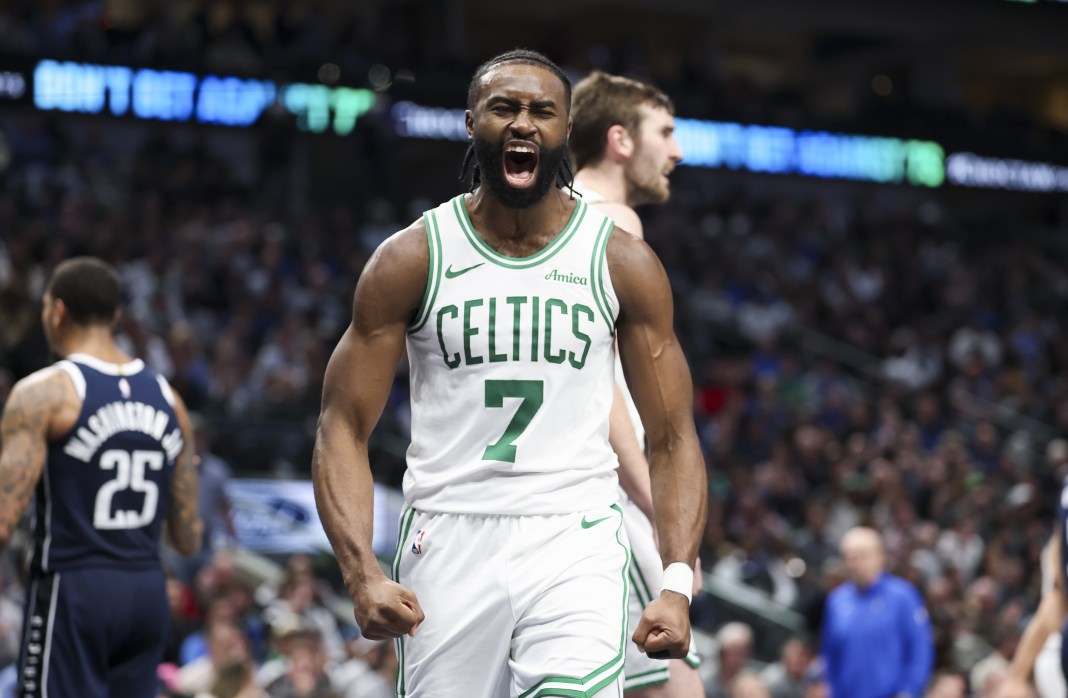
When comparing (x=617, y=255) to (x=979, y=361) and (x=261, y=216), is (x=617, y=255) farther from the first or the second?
(x=979, y=361)

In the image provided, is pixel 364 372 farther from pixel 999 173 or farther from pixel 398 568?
pixel 999 173

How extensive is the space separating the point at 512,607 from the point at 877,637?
7130 millimetres

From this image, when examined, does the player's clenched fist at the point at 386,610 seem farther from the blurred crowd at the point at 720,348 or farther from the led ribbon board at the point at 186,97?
the led ribbon board at the point at 186,97

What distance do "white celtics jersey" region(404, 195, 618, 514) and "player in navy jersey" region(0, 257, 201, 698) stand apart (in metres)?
1.93

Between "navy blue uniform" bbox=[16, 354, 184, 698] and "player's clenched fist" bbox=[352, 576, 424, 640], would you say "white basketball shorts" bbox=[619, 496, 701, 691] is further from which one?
"navy blue uniform" bbox=[16, 354, 184, 698]

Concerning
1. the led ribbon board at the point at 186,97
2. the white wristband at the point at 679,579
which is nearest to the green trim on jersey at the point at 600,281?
the white wristband at the point at 679,579

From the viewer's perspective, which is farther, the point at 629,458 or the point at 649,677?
the point at 649,677

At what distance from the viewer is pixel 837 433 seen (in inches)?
696

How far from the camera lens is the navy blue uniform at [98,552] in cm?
521

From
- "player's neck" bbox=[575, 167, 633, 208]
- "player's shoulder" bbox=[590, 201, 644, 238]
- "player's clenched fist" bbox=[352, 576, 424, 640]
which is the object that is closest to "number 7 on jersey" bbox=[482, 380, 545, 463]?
"player's clenched fist" bbox=[352, 576, 424, 640]

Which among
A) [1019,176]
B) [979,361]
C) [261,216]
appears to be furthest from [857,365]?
[261,216]

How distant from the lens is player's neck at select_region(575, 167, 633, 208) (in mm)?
5094

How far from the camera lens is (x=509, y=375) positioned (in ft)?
12.0

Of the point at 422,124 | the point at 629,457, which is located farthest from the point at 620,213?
the point at 422,124
